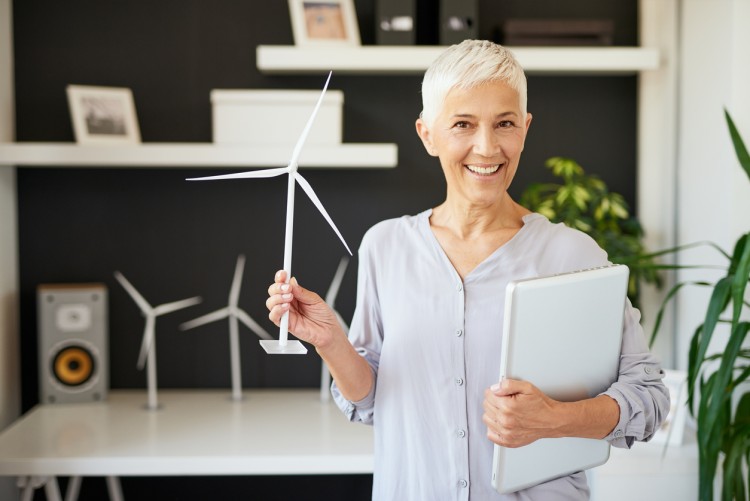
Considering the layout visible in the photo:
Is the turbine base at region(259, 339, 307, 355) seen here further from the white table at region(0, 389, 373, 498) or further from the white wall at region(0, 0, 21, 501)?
the white wall at region(0, 0, 21, 501)

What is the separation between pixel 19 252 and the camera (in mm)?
2807

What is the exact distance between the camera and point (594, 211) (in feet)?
8.81

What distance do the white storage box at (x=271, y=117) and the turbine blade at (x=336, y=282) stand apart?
1.57 feet

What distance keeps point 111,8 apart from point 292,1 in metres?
0.67

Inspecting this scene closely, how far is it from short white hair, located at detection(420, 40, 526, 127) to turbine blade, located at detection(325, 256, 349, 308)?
152cm

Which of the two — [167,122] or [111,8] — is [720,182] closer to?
[167,122]

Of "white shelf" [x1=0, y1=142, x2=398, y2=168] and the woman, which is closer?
the woman

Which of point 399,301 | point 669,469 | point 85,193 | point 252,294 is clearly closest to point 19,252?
point 85,193

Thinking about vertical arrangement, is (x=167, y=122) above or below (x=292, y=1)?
below

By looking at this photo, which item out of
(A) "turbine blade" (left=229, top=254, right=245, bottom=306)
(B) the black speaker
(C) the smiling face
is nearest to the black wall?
(A) "turbine blade" (left=229, top=254, right=245, bottom=306)

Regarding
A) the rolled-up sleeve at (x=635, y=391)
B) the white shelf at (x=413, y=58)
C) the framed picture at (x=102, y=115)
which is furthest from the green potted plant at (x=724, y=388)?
the framed picture at (x=102, y=115)

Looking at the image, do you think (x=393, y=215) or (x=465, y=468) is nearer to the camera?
(x=465, y=468)

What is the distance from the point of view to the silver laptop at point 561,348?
43.6 inches

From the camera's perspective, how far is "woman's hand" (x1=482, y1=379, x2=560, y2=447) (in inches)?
43.0
